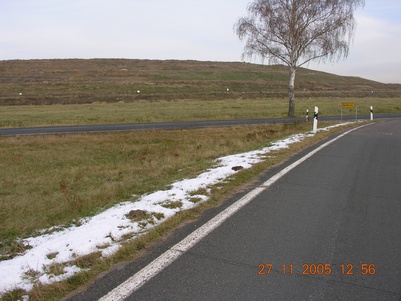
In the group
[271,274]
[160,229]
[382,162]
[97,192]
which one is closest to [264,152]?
[382,162]

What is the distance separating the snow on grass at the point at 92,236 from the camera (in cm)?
413

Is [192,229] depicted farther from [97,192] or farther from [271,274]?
[97,192]

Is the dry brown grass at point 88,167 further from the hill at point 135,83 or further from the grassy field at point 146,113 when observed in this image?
the hill at point 135,83

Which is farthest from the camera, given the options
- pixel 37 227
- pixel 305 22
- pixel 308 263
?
pixel 305 22

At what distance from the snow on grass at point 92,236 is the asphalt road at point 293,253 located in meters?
0.57

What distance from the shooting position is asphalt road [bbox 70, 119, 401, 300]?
368cm

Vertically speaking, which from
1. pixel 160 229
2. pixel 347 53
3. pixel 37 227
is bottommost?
pixel 37 227

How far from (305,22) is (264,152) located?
23639mm

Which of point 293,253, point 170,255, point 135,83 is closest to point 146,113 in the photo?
point 170,255

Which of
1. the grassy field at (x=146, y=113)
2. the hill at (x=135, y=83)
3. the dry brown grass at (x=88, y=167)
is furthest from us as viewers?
the hill at (x=135, y=83)

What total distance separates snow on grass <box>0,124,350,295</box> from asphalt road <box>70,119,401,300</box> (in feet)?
1.88

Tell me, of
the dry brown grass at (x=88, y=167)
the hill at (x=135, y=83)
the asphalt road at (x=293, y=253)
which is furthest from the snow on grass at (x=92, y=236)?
the hill at (x=135, y=83)

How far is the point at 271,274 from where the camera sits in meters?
4.00

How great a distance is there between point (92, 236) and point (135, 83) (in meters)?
74.6
